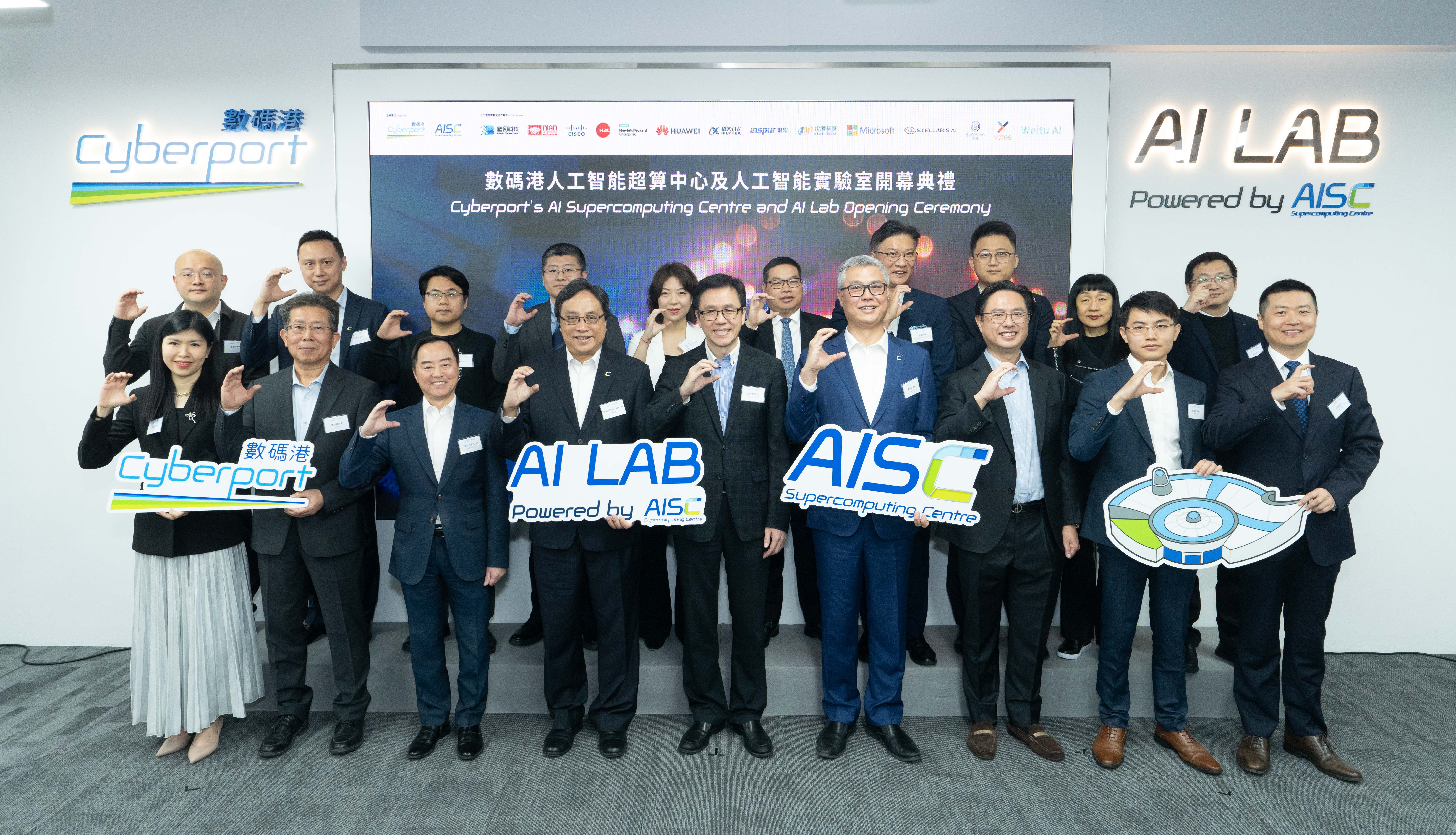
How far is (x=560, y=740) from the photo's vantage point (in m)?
3.19

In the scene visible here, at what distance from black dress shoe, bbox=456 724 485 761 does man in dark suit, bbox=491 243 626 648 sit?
1.98ft

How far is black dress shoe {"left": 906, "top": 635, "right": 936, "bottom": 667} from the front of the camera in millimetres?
3623

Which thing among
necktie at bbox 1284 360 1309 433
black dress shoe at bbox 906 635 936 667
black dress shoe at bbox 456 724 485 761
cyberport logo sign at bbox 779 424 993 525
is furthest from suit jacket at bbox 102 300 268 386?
necktie at bbox 1284 360 1309 433


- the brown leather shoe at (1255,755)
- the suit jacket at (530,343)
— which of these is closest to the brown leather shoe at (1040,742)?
the brown leather shoe at (1255,755)

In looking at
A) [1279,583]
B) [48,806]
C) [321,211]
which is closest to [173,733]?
[48,806]

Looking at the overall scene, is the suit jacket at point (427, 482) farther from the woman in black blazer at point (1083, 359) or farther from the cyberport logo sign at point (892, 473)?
the woman in black blazer at point (1083, 359)

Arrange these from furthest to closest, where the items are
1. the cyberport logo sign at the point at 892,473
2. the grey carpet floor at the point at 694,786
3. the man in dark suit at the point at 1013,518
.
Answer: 1. the man in dark suit at the point at 1013,518
2. the cyberport logo sign at the point at 892,473
3. the grey carpet floor at the point at 694,786

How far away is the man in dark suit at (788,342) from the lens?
12.0ft

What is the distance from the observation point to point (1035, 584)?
10.3 ft

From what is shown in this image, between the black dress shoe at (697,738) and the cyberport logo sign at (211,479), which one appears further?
the black dress shoe at (697,738)

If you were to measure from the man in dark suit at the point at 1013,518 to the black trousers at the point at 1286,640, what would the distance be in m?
0.77

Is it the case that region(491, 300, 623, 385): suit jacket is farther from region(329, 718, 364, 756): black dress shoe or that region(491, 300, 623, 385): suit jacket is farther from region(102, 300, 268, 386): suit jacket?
region(329, 718, 364, 756): black dress shoe

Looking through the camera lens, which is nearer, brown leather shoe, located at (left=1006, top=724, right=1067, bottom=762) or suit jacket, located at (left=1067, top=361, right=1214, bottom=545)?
suit jacket, located at (left=1067, top=361, right=1214, bottom=545)

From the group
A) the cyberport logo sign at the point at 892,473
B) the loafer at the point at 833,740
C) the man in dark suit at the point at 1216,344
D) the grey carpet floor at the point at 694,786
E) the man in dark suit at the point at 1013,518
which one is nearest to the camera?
the grey carpet floor at the point at 694,786
